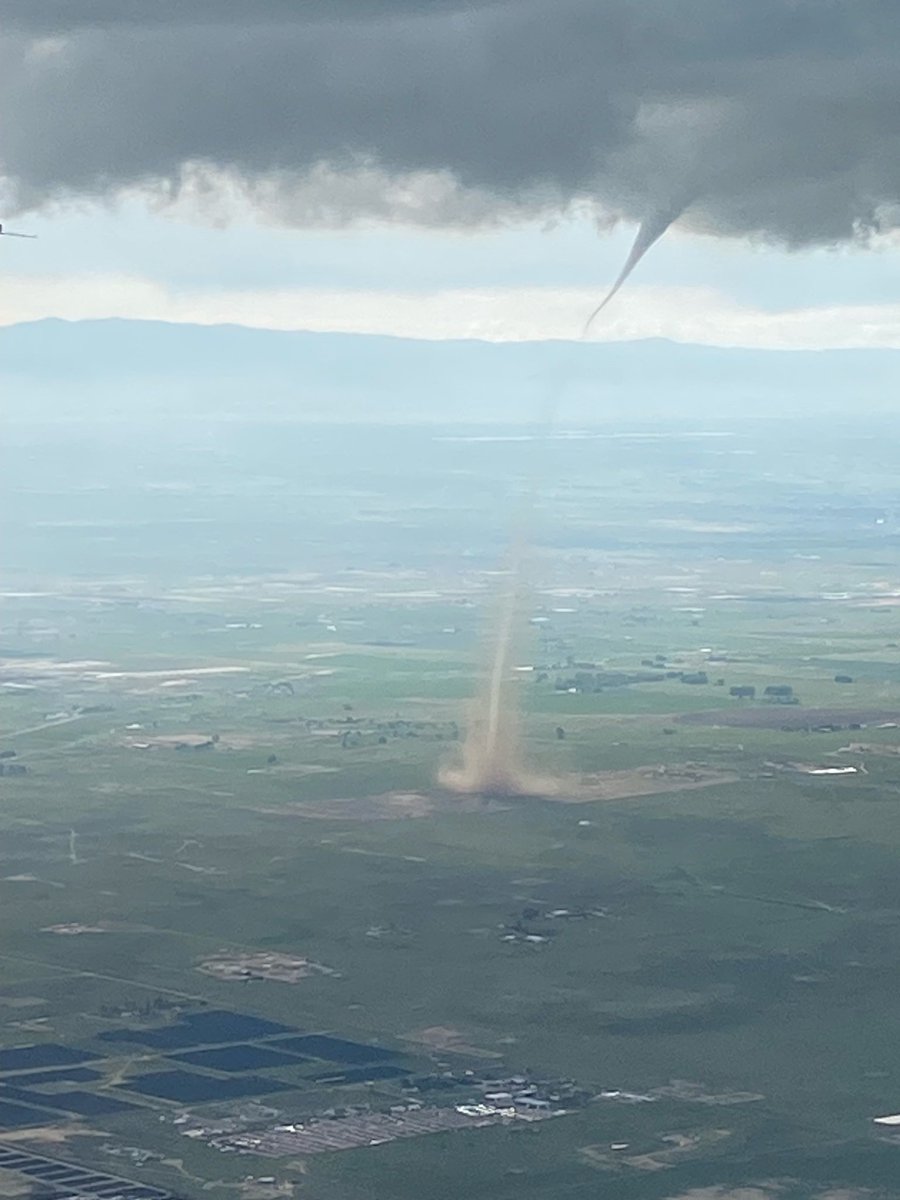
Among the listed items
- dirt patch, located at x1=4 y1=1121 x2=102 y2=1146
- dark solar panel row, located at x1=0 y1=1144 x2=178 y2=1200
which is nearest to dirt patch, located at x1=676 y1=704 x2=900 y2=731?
dirt patch, located at x1=4 y1=1121 x2=102 y2=1146

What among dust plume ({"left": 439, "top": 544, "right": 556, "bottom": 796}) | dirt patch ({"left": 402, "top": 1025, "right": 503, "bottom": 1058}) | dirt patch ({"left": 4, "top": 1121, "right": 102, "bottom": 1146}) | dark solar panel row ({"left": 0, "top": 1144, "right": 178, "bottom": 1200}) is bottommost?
dark solar panel row ({"left": 0, "top": 1144, "right": 178, "bottom": 1200})

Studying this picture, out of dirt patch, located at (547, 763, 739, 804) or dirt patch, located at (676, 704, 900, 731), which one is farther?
dirt patch, located at (676, 704, 900, 731)

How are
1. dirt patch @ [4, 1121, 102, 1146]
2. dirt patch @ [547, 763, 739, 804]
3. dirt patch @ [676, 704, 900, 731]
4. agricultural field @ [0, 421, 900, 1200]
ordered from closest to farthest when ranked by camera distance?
dirt patch @ [4, 1121, 102, 1146] → agricultural field @ [0, 421, 900, 1200] → dirt patch @ [547, 763, 739, 804] → dirt patch @ [676, 704, 900, 731]

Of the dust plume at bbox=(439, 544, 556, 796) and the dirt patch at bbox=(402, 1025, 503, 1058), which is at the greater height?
the dust plume at bbox=(439, 544, 556, 796)

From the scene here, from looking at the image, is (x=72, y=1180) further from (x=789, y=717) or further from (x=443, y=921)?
(x=789, y=717)

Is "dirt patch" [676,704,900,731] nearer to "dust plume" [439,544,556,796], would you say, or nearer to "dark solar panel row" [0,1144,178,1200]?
"dust plume" [439,544,556,796]

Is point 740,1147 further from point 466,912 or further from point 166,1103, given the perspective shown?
point 466,912

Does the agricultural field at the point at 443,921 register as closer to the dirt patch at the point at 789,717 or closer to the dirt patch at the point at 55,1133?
the dirt patch at the point at 55,1133
